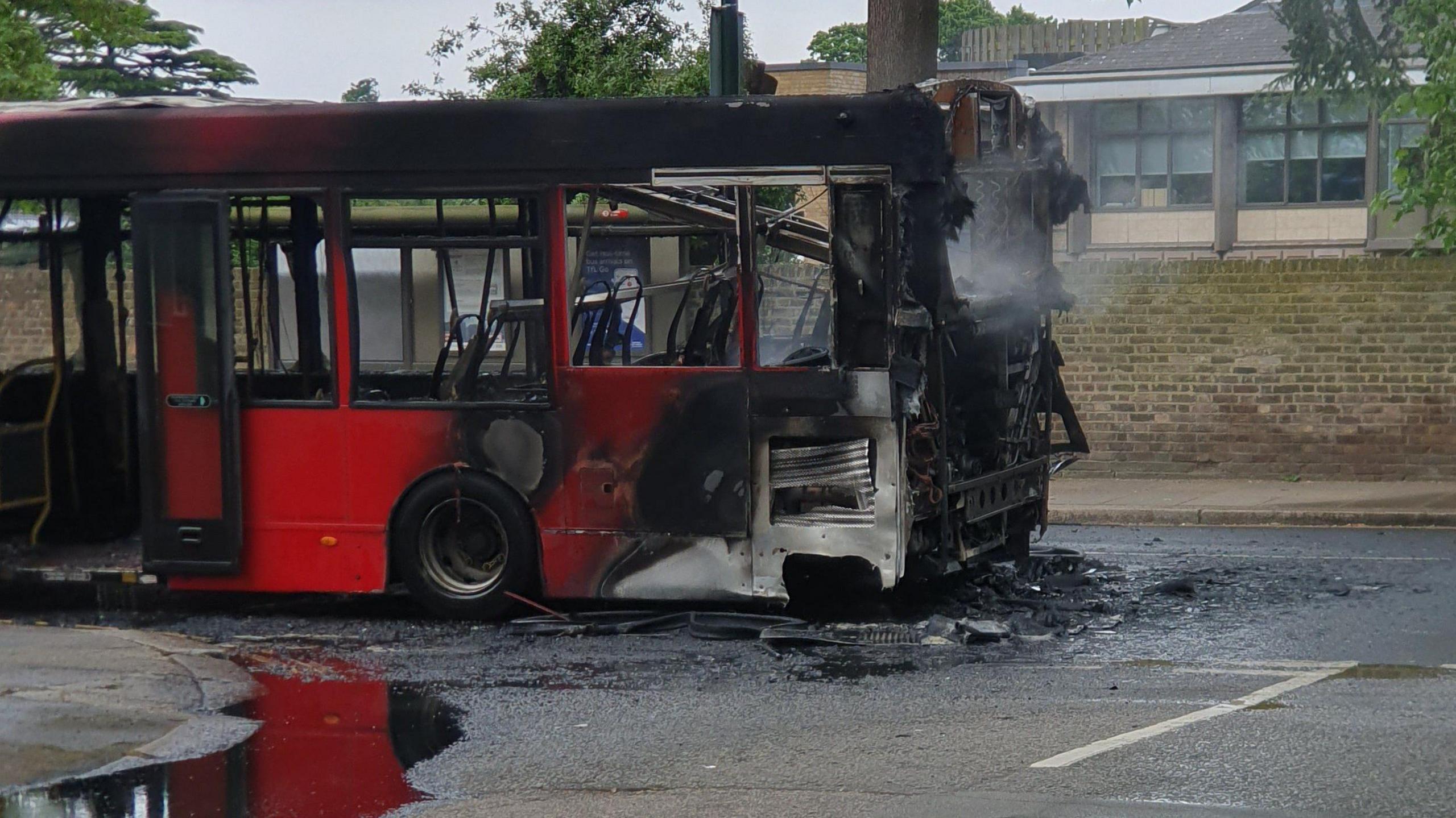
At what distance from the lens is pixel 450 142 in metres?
8.95

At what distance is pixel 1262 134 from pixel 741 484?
24631 millimetres

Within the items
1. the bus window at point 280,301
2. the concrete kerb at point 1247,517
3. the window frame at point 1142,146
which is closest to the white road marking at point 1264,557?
the concrete kerb at point 1247,517

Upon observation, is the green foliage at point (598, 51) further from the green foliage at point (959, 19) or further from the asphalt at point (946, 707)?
the green foliage at point (959, 19)

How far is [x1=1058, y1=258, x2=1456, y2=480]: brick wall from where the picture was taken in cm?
1609

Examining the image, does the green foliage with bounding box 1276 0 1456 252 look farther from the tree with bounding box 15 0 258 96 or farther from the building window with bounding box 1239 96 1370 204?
the tree with bounding box 15 0 258 96

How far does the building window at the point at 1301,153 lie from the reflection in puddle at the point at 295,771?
26.1 meters

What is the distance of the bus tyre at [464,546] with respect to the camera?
8.98 metres

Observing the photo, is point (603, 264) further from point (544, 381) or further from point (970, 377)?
point (970, 377)

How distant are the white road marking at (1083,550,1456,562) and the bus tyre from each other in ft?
14.3

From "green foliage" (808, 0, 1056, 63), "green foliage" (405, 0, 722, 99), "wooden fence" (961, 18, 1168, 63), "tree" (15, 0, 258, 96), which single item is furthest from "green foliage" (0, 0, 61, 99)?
"green foliage" (808, 0, 1056, 63)

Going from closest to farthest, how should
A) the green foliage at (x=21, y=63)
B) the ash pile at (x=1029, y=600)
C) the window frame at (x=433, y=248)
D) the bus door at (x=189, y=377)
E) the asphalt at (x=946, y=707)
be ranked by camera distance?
the asphalt at (x=946, y=707) → the ash pile at (x=1029, y=600) → the window frame at (x=433, y=248) → the bus door at (x=189, y=377) → the green foliage at (x=21, y=63)

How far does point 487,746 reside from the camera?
6.52m

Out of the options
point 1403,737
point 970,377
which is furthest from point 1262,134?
point 1403,737

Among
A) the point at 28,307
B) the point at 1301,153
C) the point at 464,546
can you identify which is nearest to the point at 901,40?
the point at 464,546
